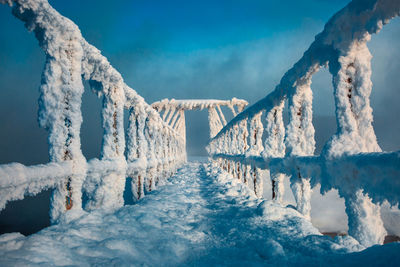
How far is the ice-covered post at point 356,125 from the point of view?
1.24m

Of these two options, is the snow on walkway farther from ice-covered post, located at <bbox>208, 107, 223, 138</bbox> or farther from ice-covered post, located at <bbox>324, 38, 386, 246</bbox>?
ice-covered post, located at <bbox>208, 107, 223, 138</bbox>

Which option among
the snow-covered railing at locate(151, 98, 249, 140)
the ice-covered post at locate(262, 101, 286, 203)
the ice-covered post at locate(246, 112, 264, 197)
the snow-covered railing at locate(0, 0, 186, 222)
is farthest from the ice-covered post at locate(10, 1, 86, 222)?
the snow-covered railing at locate(151, 98, 249, 140)

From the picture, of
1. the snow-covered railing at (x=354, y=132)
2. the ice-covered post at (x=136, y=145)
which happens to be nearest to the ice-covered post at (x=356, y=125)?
the snow-covered railing at (x=354, y=132)

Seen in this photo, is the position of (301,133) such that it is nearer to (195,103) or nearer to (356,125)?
(356,125)

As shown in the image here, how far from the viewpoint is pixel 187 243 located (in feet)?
4.84

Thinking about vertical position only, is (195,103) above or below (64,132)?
above

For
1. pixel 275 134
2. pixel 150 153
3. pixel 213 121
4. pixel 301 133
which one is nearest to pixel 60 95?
pixel 301 133

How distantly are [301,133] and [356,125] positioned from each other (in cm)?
90

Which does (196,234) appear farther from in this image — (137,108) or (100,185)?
(137,108)

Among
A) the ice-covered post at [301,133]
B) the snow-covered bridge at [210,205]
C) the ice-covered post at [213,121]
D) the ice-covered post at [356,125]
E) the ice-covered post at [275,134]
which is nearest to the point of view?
the snow-covered bridge at [210,205]

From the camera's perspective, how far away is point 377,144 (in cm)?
130

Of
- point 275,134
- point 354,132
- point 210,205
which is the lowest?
point 210,205

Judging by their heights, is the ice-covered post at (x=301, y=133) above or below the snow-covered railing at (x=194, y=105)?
below

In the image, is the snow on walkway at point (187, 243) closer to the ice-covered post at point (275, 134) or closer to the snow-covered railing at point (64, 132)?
the snow-covered railing at point (64, 132)
